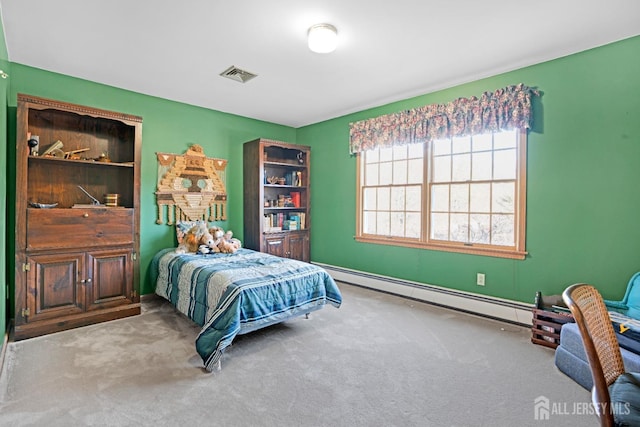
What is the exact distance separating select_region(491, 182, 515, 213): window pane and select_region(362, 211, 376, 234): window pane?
62.7 inches

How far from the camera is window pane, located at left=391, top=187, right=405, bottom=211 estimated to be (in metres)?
4.27

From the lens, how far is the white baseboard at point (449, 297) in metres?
3.22

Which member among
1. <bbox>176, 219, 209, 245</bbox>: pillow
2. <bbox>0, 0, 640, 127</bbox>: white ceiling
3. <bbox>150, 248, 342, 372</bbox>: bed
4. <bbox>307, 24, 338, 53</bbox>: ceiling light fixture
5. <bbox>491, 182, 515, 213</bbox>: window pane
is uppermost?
<bbox>0, 0, 640, 127</bbox>: white ceiling

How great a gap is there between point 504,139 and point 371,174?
1.74 meters

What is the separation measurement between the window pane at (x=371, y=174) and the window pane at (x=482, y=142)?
1.35 meters

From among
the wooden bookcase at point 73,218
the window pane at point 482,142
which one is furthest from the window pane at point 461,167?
the wooden bookcase at point 73,218

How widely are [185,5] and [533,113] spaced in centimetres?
320

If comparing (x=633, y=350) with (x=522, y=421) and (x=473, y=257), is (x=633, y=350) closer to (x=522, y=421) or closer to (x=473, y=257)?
(x=522, y=421)

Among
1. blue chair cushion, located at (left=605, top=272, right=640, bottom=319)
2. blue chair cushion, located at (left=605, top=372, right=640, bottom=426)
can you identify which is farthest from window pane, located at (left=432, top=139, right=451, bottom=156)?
blue chair cushion, located at (left=605, top=372, right=640, bottom=426)

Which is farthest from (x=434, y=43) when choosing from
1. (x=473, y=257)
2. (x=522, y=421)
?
(x=522, y=421)

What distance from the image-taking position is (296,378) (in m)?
2.23

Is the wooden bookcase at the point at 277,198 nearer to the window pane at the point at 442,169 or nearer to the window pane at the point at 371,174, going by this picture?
the window pane at the point at 371,174

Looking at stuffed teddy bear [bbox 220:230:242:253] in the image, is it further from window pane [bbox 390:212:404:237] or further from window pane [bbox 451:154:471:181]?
window pane [bbox 451:154:471:181]

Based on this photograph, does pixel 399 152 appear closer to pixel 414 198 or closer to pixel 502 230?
pixel 414 198
